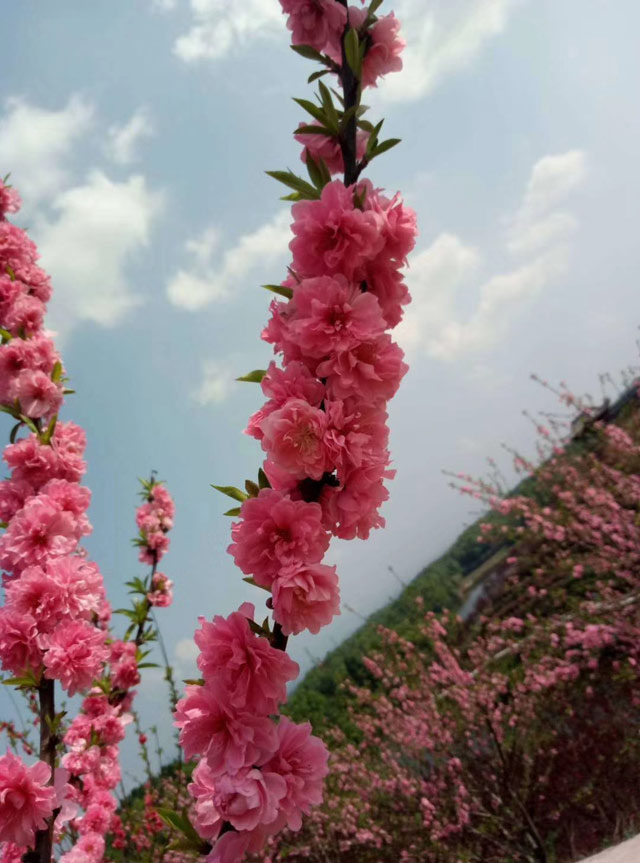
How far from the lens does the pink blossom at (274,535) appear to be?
4.46 feet

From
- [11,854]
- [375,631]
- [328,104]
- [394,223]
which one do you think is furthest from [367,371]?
[375,631]

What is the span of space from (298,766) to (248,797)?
155 mm

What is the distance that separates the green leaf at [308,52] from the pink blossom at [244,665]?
1686 mm

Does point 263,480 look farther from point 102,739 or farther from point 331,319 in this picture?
point 102,739

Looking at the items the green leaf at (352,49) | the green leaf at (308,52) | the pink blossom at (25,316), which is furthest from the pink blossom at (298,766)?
the pink blossom at (25,316)

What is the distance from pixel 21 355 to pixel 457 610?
13625 millimetres

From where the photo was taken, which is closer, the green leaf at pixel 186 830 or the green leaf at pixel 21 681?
the green leaf at pixel 186 830

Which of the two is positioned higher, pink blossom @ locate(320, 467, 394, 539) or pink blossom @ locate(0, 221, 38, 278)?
pink blossom @ locate(0, 221, 38, 278)

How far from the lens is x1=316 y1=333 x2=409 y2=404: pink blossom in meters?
1.43

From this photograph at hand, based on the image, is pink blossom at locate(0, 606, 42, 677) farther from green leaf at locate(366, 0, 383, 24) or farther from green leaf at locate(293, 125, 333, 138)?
green leaf at locate(366, 0, 383, 24)

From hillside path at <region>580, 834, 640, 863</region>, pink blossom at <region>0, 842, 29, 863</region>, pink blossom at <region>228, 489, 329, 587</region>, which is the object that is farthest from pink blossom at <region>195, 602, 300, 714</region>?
pink blossom at <region>0, 842, 29, 863</region>

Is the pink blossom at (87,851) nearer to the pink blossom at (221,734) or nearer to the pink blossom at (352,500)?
the pink blossom at (221,734)

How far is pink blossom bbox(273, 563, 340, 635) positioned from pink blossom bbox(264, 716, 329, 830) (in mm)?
243

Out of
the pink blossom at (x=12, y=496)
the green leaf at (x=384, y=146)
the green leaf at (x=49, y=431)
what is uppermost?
the green leaf at (x=49, y=431)
